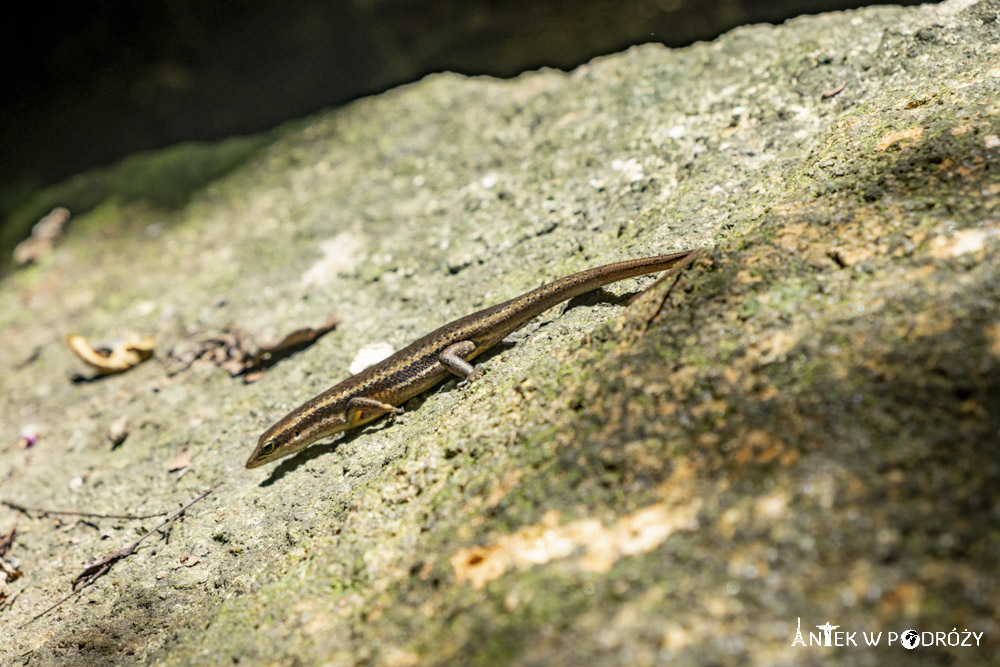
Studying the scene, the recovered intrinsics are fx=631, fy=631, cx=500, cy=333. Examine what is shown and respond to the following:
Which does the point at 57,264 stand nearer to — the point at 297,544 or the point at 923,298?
the point at 297,544

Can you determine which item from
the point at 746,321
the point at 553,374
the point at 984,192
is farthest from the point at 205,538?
the point at 984,192

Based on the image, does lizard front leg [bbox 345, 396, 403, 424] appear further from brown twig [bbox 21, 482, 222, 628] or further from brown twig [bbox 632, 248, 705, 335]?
brown twig [bbox 632, 248, 705, 335]

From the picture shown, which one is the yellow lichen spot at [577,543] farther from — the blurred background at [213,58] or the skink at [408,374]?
the blurred background at [213,58]

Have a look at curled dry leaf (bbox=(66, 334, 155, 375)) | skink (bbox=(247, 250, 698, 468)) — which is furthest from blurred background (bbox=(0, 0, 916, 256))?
skink (bbox=(247, 250, 698, 468))

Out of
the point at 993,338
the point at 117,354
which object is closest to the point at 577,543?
the point at 993,338

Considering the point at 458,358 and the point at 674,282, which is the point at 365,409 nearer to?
the point at 458,358

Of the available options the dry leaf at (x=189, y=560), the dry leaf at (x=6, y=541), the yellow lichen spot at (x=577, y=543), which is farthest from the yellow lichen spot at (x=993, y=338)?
the dry leaf at (x=6, y=541)
